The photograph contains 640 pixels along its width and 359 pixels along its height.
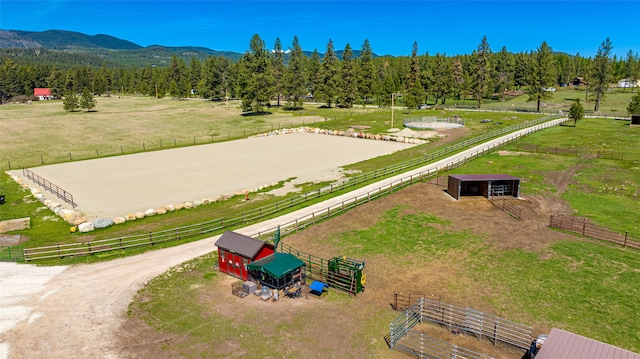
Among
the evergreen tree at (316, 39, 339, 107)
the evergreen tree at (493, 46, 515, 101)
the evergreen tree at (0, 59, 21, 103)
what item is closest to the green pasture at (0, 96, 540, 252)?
the evergreen tree at (316, 39, 339, 107)

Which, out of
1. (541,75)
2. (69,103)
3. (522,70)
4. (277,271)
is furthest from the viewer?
(522,70)

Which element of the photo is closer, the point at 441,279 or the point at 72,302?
the point at 72,302

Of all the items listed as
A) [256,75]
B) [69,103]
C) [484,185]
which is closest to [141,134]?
[256,75]

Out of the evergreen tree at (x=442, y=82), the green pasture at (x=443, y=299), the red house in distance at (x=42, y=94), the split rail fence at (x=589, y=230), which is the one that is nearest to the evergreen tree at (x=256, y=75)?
the evergreen tree at (x=442, y=82)

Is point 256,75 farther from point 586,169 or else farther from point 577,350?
point 577,350

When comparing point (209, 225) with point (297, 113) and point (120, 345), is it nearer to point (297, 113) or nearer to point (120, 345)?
point (120, 345)

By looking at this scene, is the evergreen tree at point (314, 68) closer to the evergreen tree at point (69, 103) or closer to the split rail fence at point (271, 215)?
the evergreen tree at point (69, 103)

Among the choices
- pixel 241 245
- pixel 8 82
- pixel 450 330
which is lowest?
pixel 450 330
